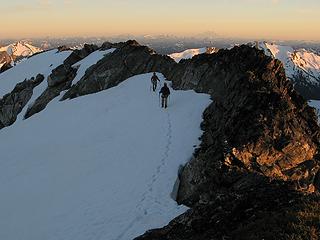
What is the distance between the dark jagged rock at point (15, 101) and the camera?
63094 mm

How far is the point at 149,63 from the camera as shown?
54.2 m

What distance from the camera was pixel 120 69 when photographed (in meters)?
54.5

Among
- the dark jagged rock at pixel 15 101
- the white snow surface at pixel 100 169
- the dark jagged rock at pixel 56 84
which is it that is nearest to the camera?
the white snow surface at pixel 100 169

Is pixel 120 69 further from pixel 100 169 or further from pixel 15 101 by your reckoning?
pixel 100 169

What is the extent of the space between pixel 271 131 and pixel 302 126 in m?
3.49

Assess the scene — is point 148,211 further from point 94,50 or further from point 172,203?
point 94,50

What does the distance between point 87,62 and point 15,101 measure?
513 inches

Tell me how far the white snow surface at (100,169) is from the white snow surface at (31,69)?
36.6 m

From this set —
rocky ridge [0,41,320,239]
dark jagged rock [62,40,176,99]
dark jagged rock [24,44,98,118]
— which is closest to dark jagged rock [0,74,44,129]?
dark jagged rock [24,44,98,118]

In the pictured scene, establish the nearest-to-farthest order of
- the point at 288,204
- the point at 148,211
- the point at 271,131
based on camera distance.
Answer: the point at 288,204
the point at 148,211
the point at 271,131

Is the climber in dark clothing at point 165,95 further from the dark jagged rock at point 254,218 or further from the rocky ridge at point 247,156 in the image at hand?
the dark jagged rock at point 254,218

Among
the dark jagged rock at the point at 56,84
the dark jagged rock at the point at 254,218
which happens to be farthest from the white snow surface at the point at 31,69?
the dark jagged rock at the point at 254,218

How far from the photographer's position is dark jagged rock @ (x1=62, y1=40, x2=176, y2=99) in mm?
52719

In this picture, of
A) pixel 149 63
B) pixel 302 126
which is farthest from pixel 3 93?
pixel 302 126
